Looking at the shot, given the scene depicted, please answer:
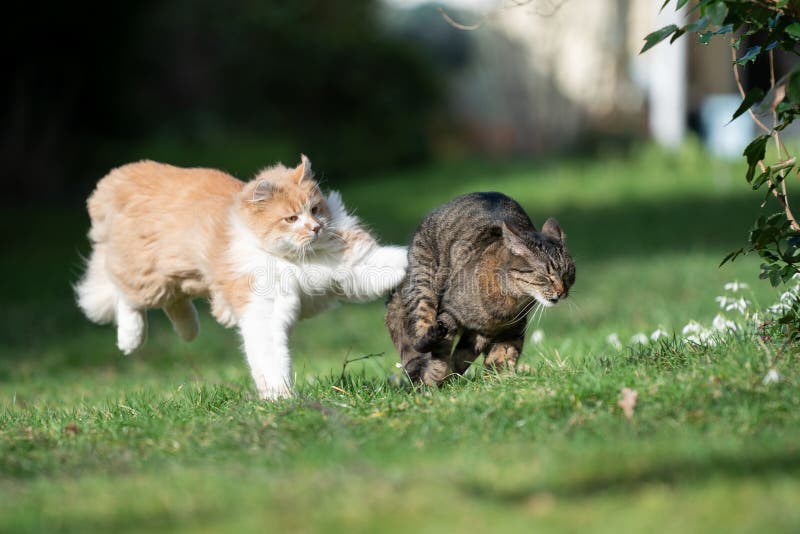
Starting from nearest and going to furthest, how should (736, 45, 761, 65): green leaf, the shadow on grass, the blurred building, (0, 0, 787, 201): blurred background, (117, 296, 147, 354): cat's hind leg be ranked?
the shadow on grass
(736, 45, 761, 65): green leaf
(117, 296, 147, 354): cat's hind leg
(0, 0, 787, 201): blurred background
the blurred building

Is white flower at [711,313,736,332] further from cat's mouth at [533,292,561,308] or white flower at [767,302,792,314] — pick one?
cat's mouth at [533,292,561,308]

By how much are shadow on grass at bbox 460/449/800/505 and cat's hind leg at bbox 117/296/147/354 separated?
12.1 ft

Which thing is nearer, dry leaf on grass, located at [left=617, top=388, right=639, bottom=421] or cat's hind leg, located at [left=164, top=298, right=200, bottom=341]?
dry leaf on grass, located at [left=617, top=388, right=639, bottom=421]

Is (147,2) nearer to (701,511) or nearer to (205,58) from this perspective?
(205,58)

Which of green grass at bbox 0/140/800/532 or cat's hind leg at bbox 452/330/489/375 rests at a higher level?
cat's hind leg at bbox 452/330/489/375

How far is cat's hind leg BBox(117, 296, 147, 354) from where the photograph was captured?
650cm

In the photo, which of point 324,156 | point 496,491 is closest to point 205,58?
point 324,156

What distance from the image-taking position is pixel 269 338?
546cm

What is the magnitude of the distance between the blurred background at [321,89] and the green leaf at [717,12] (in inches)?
560

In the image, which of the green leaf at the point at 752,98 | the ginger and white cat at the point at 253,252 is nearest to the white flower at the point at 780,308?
the green leaf at the point at 752,98

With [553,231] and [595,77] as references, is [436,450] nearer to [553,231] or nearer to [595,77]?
[553,231]

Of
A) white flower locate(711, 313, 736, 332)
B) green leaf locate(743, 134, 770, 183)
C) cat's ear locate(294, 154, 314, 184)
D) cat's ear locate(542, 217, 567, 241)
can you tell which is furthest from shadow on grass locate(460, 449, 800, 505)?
cat's ear locate(294, 154, 314, 184)

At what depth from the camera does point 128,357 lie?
30.9 ft

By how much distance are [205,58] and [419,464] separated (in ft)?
70.7
